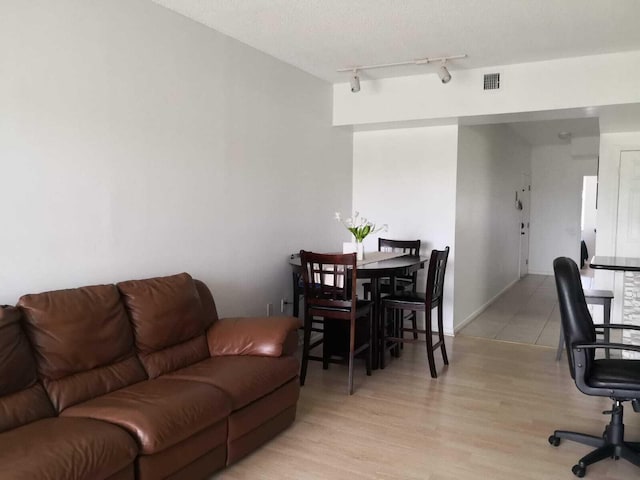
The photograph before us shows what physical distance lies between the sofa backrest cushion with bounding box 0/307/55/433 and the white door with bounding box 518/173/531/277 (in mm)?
8206

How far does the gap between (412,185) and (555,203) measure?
544 cm

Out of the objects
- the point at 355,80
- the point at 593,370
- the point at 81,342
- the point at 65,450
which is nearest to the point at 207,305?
the point at 81,342

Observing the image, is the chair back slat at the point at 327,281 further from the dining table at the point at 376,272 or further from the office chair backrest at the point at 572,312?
the office chair backrest at the point at 572,312

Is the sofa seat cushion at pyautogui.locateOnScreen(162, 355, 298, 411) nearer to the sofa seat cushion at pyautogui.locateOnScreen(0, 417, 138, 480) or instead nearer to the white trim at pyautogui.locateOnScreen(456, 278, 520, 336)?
the sofa seat cushion at pyautogui.locateOnScreen(0, 417, 138, 480)

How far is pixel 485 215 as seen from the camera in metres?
6.46

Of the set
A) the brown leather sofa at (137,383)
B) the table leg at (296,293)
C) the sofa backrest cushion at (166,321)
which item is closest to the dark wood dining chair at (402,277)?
the table leg at (296,293)

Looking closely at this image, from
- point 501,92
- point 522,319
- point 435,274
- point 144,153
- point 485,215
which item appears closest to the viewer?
point 144,153

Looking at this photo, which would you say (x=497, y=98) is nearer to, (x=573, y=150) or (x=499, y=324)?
(x=499, y=324)

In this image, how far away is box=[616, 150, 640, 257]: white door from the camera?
5.48m

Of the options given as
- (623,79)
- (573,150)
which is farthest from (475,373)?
(573,150)

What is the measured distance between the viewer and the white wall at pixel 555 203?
9477mm

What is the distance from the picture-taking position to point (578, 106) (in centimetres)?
423

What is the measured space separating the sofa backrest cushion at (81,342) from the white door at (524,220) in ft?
25.4

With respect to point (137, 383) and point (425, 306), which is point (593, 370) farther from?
point (137, 383)
